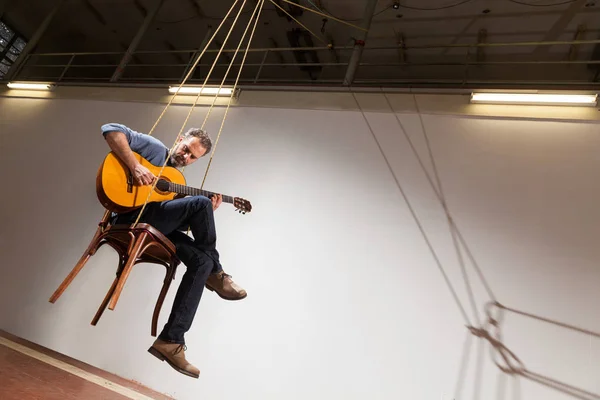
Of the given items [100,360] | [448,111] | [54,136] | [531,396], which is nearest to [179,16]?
[54,136]

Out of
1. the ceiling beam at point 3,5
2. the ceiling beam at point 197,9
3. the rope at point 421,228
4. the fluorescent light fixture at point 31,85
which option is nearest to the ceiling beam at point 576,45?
the rope at point 421,228

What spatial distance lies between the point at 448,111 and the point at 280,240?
1.82 meters

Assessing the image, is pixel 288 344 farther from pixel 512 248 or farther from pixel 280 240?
pixel 512 248

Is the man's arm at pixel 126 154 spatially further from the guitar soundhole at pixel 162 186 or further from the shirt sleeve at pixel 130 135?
the guitar soundhole at pixel 162 186

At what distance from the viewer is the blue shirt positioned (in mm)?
2145

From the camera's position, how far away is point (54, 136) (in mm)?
4438

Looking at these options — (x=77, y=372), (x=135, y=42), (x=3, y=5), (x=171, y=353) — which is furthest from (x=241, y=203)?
(x=3, y=5)

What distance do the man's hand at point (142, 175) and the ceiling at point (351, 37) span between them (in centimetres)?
237

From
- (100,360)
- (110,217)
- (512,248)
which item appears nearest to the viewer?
(110,217)

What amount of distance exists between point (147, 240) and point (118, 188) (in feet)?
1.00

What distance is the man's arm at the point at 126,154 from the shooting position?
6.86 feet

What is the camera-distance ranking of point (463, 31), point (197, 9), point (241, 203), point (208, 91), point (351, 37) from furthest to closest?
point (197, 9) < point (463, 31) < point (351, 37) < point (208, 91) < point (241, 203)

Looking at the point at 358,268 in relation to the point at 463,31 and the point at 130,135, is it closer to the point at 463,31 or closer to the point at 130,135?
the point at 130,135

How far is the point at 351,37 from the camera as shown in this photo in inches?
199
